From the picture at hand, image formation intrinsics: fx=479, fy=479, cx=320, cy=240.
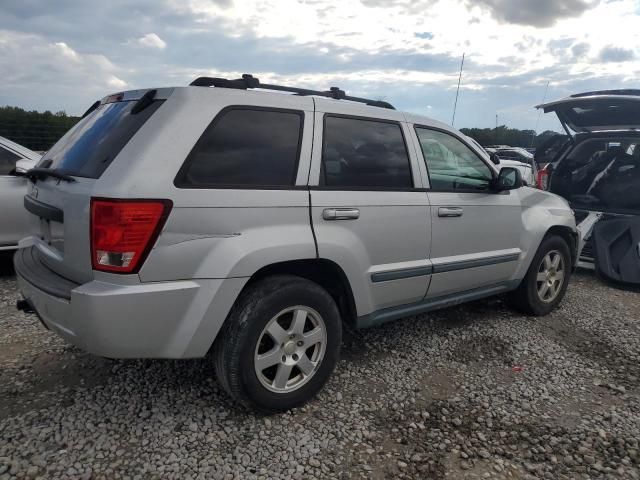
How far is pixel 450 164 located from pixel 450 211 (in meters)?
0.41

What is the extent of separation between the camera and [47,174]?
2662 mm

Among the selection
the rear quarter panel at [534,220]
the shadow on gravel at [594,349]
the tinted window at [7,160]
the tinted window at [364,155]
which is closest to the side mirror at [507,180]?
the rear quarter panel at [534,220]

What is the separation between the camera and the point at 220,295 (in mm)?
2389

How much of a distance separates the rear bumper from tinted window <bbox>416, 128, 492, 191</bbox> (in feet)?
5.66

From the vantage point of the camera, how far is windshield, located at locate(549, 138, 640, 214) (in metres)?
6.37

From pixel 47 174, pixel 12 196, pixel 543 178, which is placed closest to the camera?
pixel 47 174

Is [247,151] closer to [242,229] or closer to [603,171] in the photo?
[242,229]

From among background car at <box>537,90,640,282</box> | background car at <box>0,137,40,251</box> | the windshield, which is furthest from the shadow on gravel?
background car at <box>0,137,40,251</box>

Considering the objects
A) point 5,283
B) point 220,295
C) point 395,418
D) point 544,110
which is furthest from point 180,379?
point 544,110

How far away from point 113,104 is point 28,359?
73.7 inches

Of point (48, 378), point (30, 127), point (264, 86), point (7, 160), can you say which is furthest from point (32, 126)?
point (264, 86)

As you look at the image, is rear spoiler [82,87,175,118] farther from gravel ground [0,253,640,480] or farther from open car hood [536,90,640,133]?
open car hood [536,90,640,133]

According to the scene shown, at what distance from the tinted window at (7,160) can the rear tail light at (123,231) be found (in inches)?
138

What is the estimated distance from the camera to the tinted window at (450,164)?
343 cm
